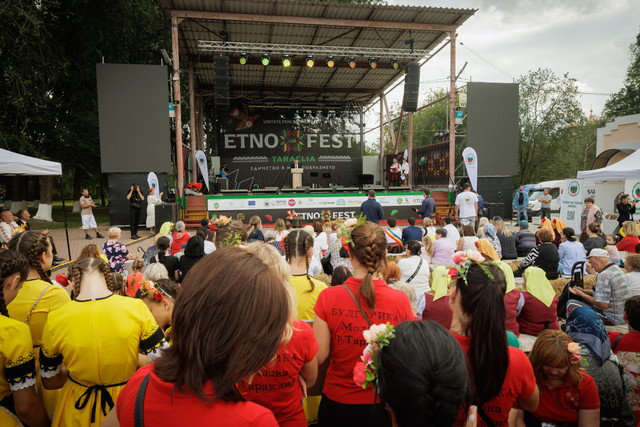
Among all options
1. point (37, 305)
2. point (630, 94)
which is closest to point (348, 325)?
point (37, 305)

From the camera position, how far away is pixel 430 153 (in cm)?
1794

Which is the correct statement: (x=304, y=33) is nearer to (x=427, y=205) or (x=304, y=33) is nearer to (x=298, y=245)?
(x=427, y=205)

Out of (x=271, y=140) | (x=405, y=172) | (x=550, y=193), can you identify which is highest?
(x=271, y=140)

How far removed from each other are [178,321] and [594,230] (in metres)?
7.98

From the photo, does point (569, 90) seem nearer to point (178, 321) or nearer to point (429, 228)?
point (429, 228)

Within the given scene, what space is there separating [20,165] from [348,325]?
7941 mm

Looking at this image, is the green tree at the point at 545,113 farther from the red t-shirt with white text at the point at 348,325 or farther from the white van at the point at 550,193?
the red t-shirt with white text at the point at 348,325

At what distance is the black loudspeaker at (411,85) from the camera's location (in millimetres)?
14969

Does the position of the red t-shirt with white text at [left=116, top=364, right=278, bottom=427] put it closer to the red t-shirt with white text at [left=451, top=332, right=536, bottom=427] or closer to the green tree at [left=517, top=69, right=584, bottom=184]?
the red t-shirt with white text at [left=451, top=332, right=536, bottom=427]

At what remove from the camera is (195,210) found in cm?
1448

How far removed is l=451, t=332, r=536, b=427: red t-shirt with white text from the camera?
5.25 feet

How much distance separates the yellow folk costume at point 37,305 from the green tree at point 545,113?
3168 cm

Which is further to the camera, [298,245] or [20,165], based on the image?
[20,165]

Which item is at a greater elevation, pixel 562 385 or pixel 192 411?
pixel 192 411
